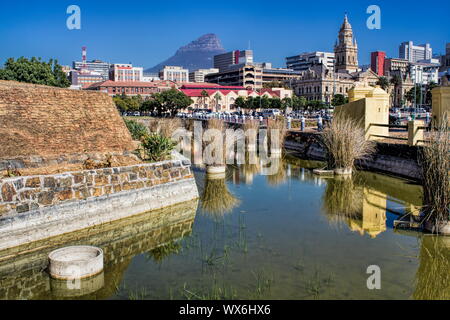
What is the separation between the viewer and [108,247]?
8.52 metres

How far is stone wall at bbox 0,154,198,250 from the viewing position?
816 cm

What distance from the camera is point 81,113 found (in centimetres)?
1304

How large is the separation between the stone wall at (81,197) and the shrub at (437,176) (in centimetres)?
603

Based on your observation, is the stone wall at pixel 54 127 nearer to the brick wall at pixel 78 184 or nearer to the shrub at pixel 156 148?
the shrub at pixel 156 148

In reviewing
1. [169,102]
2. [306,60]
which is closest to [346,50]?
[306,60]

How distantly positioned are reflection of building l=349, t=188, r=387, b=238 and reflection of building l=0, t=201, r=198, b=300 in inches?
145

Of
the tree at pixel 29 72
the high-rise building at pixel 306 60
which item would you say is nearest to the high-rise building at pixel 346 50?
the high-rise building at pixel 306 60

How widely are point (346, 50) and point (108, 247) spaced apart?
416 ft

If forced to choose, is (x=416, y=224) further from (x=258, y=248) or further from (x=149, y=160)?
(x=149, y=160)

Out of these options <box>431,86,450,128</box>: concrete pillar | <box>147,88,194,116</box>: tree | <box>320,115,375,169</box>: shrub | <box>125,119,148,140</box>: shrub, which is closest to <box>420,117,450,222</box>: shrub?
<box>320,115,375,169</box>: shrub

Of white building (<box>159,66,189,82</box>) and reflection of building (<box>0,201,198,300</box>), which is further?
white building (<box>159,66,189,82</box>)

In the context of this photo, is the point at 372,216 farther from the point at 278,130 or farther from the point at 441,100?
the point at 278,130

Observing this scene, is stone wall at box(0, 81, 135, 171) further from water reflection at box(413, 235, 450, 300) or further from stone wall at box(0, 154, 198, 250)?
water reflection at box(413, 235, 450, 300)

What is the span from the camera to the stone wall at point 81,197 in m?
8.16
